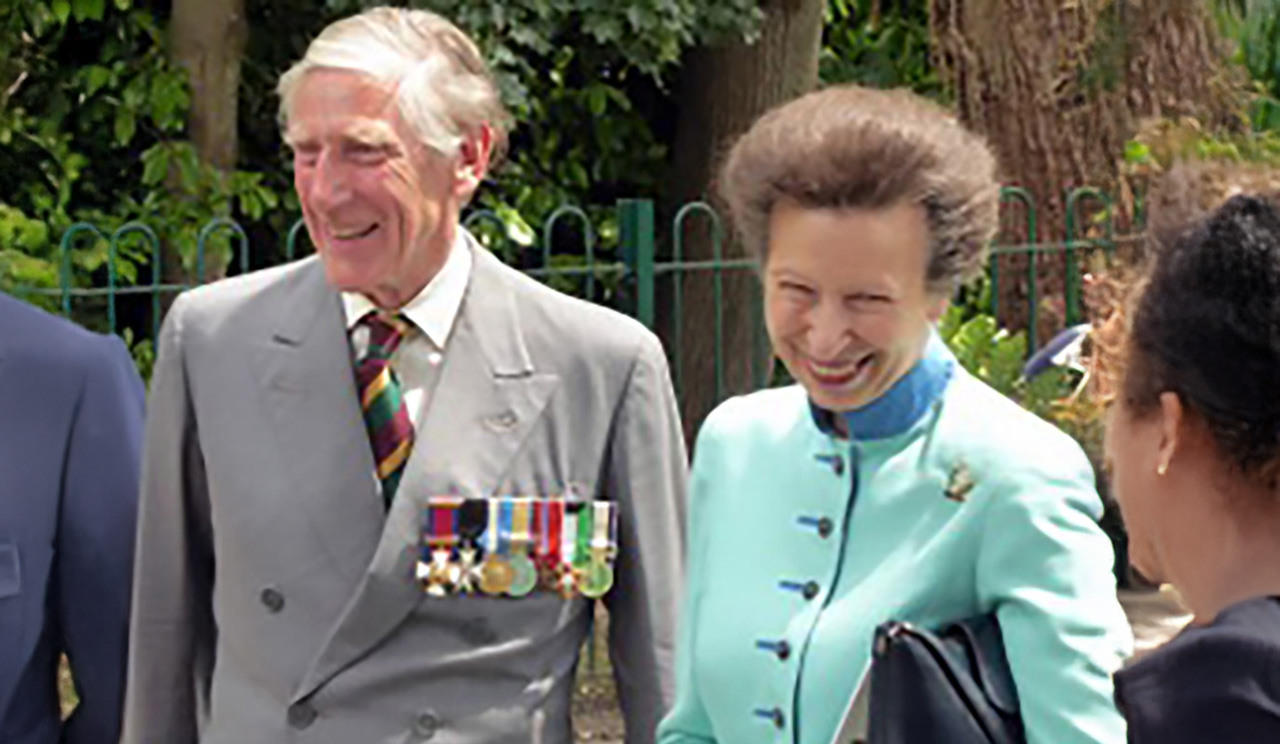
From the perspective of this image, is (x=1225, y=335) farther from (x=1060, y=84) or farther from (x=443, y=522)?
(x=1060, y=84)

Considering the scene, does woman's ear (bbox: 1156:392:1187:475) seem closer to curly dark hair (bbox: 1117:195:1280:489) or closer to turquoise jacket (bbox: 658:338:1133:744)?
curly dark hair (bbox: 1117:195:1280:489)

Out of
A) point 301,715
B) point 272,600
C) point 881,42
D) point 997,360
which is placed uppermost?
point 881,42

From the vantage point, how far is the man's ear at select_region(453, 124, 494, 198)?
3596 mm

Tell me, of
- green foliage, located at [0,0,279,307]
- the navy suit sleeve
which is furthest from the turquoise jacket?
green foliage, located at [0,0,279,307]

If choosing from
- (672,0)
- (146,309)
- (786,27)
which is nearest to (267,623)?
(146,309)

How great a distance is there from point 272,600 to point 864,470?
85cm

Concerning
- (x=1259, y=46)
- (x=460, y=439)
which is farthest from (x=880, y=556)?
(x=1259, y=46)

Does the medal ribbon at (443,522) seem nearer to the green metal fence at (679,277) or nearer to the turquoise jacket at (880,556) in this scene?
the turquoise jacket at (880,556)

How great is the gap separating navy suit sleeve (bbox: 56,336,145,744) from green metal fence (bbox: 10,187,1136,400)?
3.50m

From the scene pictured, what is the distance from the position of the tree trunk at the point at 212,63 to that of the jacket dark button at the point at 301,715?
7.31 m

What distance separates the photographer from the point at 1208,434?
219 centimetres

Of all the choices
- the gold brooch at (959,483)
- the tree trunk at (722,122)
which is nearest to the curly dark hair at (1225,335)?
the gold brooch at (959,483)

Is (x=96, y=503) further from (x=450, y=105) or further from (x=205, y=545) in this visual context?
(x=450, y=105)

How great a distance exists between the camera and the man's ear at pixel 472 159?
360cm
